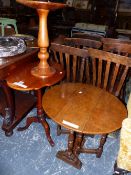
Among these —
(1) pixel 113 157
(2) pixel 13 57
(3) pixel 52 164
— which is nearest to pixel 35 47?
(2) pixel 13 57

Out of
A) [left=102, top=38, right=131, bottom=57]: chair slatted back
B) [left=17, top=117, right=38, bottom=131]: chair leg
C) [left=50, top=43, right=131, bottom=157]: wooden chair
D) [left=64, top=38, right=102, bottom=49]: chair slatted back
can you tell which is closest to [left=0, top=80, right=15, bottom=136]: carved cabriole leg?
[left=17, top=117, right=38, bottom=131]: chair leg

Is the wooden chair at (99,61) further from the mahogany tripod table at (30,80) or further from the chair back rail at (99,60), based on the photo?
the mahogany tripod table at (30,80)

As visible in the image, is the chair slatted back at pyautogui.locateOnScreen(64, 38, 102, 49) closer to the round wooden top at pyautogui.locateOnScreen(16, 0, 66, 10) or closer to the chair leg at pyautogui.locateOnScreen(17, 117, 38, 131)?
the round wooden top at pyautogui.locateOnScreen(16, 0, 66, 10)

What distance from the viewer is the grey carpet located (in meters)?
1.52

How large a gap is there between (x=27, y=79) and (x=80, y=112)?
1.60 feet

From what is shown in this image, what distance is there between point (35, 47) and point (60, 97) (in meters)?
0.57

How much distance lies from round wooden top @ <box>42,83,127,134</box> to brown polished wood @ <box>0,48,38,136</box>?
355 millimetres

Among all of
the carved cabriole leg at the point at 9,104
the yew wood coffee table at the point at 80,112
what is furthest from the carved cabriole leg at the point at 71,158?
the carved cabriole leg at the point at 9,104

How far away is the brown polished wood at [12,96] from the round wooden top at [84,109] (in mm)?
355

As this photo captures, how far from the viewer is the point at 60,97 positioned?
1.50m

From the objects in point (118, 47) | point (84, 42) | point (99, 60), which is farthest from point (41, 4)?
point (118, 47)

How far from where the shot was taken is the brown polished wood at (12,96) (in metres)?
1.42

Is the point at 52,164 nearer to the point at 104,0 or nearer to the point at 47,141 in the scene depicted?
the point at 47,141

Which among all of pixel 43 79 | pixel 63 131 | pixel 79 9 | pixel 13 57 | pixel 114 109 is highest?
pixel 79 9
